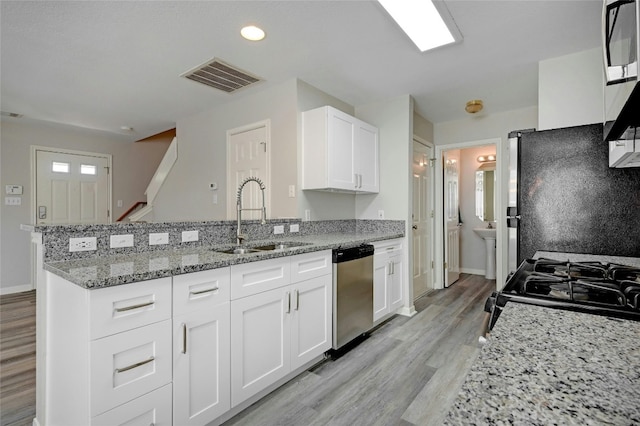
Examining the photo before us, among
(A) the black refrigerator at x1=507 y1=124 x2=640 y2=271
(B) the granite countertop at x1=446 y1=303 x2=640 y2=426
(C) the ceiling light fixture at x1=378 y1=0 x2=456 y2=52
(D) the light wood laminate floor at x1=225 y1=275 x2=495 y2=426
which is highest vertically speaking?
(C) the ceiling light fixture at x1=378 y1=0 x2=456 y2=52

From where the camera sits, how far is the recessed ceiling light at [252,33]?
7.03ft

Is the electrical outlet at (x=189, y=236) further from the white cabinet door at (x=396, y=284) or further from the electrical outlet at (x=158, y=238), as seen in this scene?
the white cabinet door at (x=396, y=284)

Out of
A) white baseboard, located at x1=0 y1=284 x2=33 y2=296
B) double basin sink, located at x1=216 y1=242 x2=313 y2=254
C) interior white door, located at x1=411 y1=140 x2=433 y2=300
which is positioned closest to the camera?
double basin sink, located at x1=216 y1=242 x2=313 y2=254

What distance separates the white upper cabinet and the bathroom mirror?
119 inches

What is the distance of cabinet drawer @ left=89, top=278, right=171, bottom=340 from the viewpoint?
1169 mm

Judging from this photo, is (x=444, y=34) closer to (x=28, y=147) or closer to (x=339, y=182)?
(x=339, y=182)

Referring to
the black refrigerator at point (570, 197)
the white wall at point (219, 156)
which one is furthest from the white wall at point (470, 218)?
the white wall at point (219, 156)

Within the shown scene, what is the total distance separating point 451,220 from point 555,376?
15.1 ft

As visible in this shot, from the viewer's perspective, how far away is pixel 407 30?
2117 millimetres

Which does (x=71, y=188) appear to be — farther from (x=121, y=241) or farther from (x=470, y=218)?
(x=470, y=218)

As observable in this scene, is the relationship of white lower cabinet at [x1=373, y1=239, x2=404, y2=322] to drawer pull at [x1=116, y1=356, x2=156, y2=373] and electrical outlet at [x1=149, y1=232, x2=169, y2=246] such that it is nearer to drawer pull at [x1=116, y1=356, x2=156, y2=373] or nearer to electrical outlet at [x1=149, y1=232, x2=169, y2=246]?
electrical outlet at [x1=149, y1=232, x2=169, y2=246]

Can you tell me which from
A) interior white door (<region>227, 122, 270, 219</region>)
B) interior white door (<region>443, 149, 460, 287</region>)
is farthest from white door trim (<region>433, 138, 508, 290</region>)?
interior white door (<region>227, 122, 270, 219</region>)

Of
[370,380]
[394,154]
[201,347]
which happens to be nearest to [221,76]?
[394,154]

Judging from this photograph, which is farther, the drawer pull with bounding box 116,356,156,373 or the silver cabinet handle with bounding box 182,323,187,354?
the silver cabinet handle with bounding box 182,323,187,354
